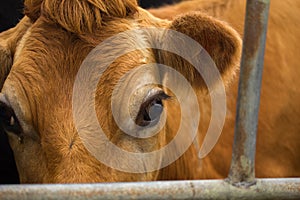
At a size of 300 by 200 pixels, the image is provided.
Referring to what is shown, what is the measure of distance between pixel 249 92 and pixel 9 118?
3.34 ft

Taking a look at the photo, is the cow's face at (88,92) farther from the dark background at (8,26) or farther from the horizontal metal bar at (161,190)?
the dark background at (8,26)

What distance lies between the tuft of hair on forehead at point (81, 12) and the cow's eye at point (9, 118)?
0.38m

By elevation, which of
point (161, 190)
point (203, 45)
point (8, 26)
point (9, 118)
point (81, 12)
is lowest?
point (8, 26)

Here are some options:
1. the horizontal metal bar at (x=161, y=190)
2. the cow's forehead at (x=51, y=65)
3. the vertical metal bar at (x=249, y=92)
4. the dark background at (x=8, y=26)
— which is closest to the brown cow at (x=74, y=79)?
the cow's forehead at (x=51, y=65)

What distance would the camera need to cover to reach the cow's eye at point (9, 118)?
198 centimetres

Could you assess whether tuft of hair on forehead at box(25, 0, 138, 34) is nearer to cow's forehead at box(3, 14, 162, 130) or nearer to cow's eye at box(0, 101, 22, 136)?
cow's forehead at box(3, 14, 162, 130)

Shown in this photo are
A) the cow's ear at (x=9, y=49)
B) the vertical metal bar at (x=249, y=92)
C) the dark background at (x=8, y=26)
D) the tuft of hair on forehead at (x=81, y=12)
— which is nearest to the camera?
the vertical metal bar at (x=249, y=92)

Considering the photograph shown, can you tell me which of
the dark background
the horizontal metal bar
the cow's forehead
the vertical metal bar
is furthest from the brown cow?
the dark background

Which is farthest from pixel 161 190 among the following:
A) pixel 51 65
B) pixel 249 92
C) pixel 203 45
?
pixel 203 45

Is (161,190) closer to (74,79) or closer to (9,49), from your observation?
(74,79)

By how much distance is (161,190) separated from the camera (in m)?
1.31

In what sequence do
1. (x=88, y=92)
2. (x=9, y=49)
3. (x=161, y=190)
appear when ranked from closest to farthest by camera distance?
1. (x=161, y=190)
2. (x=88, y=92)
3. (x=9, y=49)

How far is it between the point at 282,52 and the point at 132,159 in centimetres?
130

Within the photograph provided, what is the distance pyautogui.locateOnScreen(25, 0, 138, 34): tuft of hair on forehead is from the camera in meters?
1.93
